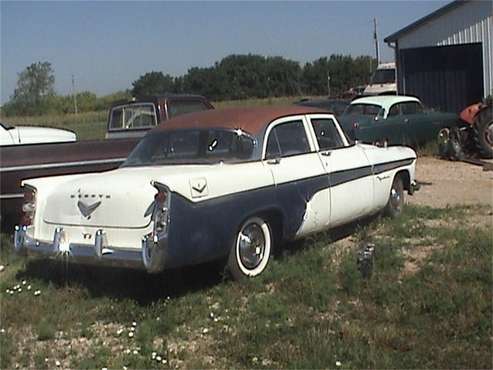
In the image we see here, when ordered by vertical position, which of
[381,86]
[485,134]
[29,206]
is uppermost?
[381,86]

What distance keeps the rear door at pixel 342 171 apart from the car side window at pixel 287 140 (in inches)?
7.5

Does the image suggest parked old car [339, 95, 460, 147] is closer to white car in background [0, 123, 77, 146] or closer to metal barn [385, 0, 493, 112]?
metal barn [385, 0, 493, 112]

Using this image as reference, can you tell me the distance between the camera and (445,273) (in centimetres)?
660

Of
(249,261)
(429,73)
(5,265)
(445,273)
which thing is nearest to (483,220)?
(445,273)

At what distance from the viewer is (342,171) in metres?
8.01

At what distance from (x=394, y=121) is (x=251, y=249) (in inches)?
401

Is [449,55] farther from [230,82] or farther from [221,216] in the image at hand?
[230,82]

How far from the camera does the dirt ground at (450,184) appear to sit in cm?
1113

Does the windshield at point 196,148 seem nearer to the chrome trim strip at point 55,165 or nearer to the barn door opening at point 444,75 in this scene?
the chrome trim strip at point 55,165

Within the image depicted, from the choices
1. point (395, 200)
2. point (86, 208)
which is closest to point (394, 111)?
point (395, 200)

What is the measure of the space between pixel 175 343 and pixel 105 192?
1558mm

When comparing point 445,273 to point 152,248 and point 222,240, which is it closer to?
point 222,240

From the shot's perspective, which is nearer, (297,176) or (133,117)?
(297,176)

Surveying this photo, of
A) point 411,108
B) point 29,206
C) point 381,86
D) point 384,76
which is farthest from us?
point 384,76
